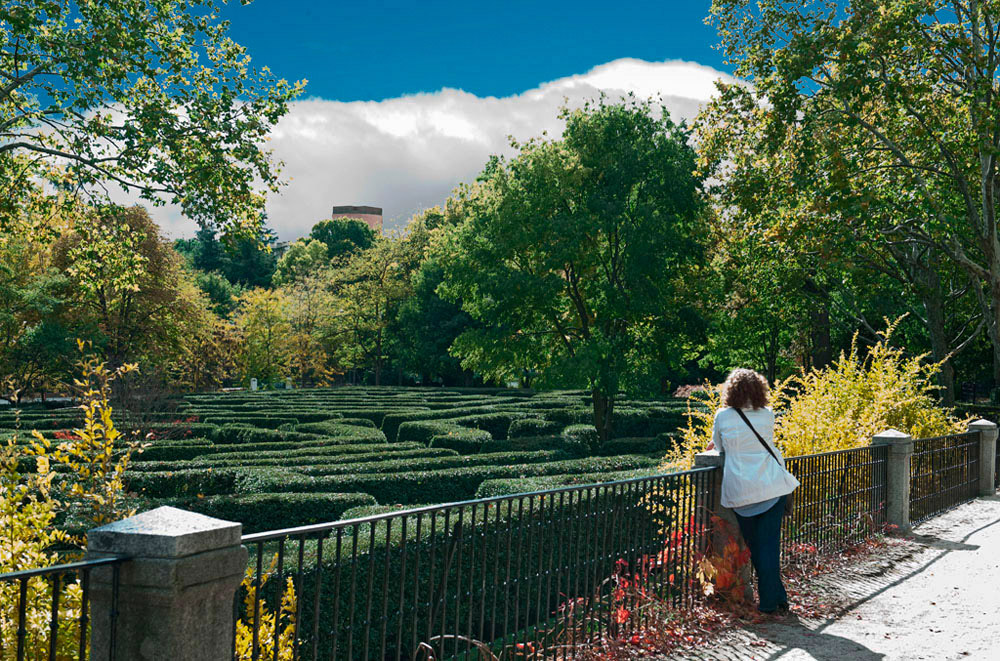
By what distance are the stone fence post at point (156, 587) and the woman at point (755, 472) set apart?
4.44m

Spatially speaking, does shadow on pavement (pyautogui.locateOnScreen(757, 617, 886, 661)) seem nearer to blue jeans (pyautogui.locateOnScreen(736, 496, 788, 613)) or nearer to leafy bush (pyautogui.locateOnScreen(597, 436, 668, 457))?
blue jeans (pyautogui.locateOnScreen(736, 496, 788, 613))

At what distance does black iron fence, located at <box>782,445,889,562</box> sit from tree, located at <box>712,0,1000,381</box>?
8.92 meters

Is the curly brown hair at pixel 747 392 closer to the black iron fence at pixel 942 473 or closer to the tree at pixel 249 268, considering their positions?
the black iron fence at pixel 942 473

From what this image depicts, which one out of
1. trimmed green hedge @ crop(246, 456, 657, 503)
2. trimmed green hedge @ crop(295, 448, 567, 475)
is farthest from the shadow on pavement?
trimmed green hedge @ crop(295, 448, 567, 475)

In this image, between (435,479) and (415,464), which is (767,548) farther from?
(415,464)

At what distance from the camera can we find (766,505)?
633 cm

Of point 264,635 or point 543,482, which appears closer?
point 264,635

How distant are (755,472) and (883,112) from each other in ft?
49.5

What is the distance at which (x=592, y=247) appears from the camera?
64.1ft

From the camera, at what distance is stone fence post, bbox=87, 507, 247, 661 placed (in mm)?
3014

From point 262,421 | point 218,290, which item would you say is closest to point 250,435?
point 262,421

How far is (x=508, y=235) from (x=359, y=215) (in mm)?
119208

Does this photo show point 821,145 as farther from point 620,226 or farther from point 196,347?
point 196,347

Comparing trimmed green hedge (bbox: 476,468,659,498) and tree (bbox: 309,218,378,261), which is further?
tree (bbox: 309,218,378,261)
